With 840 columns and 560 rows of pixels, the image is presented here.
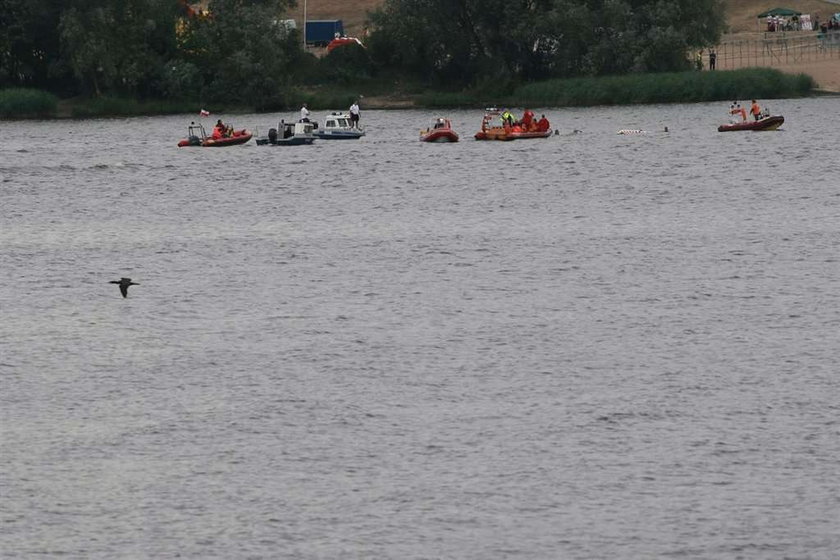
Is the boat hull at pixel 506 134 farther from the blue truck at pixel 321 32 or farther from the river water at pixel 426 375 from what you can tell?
the blue truck at pixel 321 32

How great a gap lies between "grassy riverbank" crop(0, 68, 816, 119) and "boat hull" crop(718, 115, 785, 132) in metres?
25.9

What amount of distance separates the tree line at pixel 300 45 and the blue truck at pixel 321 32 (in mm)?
21156

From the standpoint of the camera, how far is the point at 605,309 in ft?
153

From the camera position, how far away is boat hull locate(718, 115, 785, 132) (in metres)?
100

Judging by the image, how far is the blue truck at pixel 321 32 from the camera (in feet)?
547

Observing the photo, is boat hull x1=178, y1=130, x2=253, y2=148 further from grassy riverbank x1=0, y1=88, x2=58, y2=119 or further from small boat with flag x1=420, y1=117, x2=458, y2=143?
grassy riverbank x1=0, y1=88, x2=58, y2=119

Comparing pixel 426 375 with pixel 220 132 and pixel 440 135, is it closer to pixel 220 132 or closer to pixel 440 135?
pixel 440 135

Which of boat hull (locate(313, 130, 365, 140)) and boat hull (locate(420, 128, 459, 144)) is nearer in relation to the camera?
boat hull (locate(420, 128, 459, 144))

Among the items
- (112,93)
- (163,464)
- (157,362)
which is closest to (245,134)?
(112,93)

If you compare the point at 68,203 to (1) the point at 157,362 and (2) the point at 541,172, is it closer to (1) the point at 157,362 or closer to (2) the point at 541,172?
(2) the point at 541,172

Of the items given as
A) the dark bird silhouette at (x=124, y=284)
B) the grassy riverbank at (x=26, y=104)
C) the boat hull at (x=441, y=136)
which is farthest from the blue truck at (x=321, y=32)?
the dark bird silhouette at (x=124, y=284)

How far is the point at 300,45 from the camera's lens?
145500mm

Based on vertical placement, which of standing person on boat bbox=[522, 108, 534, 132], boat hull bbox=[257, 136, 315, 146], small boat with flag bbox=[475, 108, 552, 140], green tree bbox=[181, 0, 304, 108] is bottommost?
boat hull bbox=[257, 136, 315, 146]

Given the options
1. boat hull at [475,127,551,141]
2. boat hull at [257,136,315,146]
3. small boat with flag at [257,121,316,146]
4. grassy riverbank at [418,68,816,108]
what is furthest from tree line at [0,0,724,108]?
boat hull at [257,136,315,146]
